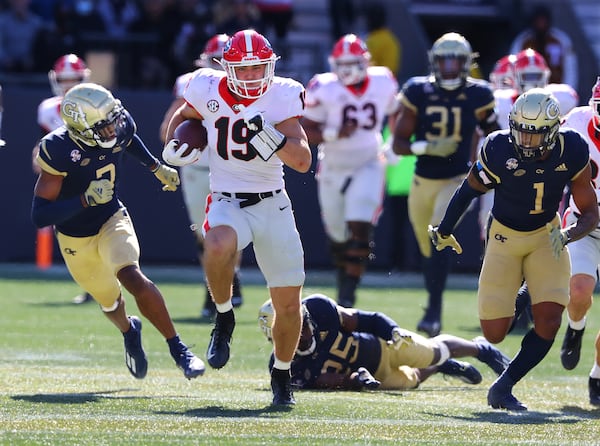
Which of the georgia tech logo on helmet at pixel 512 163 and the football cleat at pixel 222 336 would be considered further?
the football cleat at pixel 222 336

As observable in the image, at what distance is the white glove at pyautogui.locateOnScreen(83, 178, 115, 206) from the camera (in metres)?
→ 6.69

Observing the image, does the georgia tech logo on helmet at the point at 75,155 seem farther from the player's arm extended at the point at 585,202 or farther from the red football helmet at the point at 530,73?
the red football helmet at the point at 530,73

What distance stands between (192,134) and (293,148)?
1.93ft

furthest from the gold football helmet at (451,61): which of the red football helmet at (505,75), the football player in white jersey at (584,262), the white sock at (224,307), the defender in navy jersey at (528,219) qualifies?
the white sock at (224,307)

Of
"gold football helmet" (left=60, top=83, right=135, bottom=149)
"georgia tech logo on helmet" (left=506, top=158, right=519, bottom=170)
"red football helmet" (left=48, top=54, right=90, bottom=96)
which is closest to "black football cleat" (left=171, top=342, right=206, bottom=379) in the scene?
"gold football helmet" (left=60, top=83, right=135, bottom=149)

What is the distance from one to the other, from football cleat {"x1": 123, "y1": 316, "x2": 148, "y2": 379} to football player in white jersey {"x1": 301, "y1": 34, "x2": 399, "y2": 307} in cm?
350

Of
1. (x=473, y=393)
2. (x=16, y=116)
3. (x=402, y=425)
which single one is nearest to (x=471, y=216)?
(x=16, y=116)

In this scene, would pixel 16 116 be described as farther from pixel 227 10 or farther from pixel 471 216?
pixel 471 216

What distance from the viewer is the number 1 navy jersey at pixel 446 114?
9.34 meters

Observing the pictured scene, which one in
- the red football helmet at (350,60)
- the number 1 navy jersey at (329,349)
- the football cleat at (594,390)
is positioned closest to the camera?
the football cleat at (594,390)

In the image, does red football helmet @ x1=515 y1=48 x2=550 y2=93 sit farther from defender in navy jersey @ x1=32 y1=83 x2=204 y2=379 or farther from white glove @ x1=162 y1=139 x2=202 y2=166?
white glove @ x1=162 y1=139 x2=202 y2=166

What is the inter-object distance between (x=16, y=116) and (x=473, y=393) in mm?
8048

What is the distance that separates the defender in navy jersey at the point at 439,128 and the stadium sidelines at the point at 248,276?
3.64 meters

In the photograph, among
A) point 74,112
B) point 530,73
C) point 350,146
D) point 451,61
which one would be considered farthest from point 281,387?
point 350,146
